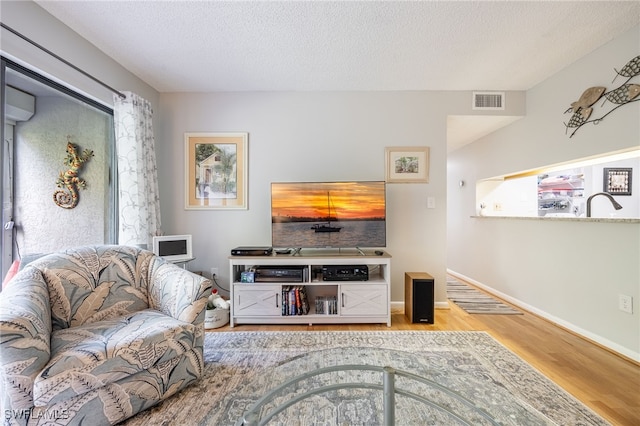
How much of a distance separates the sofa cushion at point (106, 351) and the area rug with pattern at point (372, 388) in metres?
0.32

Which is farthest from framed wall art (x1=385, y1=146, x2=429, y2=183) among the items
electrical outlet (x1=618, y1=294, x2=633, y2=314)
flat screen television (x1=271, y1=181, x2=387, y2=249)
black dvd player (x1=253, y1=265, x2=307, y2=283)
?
electrical outlet (x1=618, y1=294, x2=633, y2=314)

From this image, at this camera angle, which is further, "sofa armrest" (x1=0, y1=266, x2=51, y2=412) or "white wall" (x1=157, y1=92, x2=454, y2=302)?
"white wall" (x1=157, y1=92, x2=454, y2=302)

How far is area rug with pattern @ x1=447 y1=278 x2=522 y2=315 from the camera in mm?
2721

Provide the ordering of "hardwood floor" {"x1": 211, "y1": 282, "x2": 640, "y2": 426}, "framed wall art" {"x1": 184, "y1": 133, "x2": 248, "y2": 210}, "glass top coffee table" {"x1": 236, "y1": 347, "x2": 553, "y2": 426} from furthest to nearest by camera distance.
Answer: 1. "framed wall art" {"x1": 184, "y1": 133, "x2": 248, "y2": 210}
2. "hardwood floor" {"x1": 211, "y1": 282, "x2": 640, "y2": 426}
3. "glass top coffee table" {"x1": 236, "y1": 347, "x2": 553, "y2": 426}

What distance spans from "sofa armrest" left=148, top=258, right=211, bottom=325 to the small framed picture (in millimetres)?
3529

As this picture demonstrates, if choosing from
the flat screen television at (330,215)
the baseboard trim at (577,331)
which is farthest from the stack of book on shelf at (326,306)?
the baseboard trim at (577,331)

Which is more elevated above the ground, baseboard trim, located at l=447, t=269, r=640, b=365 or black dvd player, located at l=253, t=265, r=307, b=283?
black dvd player, located at l=253, t=265, r=307, b=283

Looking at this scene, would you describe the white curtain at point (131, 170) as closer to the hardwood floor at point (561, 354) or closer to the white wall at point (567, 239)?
the hardwood floor at point (561, 354)

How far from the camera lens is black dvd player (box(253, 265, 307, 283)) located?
2.39 metres

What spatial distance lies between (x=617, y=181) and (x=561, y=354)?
166 cm

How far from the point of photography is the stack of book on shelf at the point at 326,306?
2.40 metres

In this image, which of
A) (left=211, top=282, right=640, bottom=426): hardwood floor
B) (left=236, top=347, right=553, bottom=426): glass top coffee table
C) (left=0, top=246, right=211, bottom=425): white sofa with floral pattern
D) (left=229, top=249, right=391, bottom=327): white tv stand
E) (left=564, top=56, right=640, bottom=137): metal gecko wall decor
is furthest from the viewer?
(left=229, top=249, right=391, bottom=327): white tv stand

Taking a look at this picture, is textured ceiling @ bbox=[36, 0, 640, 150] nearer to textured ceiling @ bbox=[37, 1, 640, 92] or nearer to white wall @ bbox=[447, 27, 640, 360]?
textured ceiling @ bbox=[37, 1, 640, 92]

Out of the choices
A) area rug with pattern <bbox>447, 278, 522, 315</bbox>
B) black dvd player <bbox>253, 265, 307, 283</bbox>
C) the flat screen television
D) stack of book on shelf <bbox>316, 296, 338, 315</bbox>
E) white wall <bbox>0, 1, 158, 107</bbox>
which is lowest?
area rug with pattern <bbox>447, 278, 522, 315</bbox>
